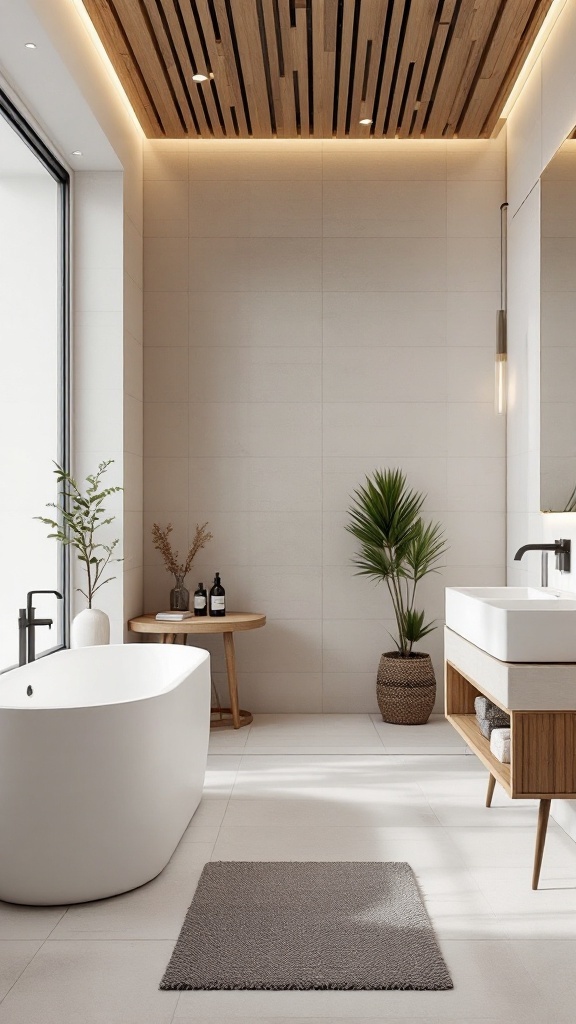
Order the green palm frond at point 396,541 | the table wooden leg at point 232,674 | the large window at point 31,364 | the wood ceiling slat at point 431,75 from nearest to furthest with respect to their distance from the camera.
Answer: the wood ceiling slat at point 431,75 → the large window at point 31,364 → the table wooden leg at point 232,674 → the green palm frond at point 396,541

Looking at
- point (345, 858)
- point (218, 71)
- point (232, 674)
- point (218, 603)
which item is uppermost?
point (218, 71)

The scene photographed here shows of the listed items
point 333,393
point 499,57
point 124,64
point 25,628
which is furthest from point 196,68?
point 25,628

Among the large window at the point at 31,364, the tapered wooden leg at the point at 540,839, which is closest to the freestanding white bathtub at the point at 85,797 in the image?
the tapered wooden leg at the point at 540,839

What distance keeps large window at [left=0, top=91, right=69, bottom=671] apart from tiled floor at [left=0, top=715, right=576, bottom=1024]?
4.21 ft

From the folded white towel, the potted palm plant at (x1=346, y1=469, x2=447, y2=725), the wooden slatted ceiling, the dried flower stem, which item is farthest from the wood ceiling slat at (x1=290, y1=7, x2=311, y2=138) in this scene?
the folded white towel

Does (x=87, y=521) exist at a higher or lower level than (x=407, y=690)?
higher

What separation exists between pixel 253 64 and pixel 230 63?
0.11 metres

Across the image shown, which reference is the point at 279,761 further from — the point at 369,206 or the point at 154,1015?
the point at 369,206

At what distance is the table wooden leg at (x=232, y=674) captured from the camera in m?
4.93

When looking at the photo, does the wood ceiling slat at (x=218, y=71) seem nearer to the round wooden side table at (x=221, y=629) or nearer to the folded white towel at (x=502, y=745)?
the round wooden side table at (x=221, y=629)

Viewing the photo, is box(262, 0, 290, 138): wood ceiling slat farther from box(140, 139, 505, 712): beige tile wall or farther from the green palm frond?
the green palm frond

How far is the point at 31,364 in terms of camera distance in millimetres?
4543

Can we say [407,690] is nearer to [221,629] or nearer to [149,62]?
[221,629]

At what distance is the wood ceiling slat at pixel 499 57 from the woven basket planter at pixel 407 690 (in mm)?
3078
